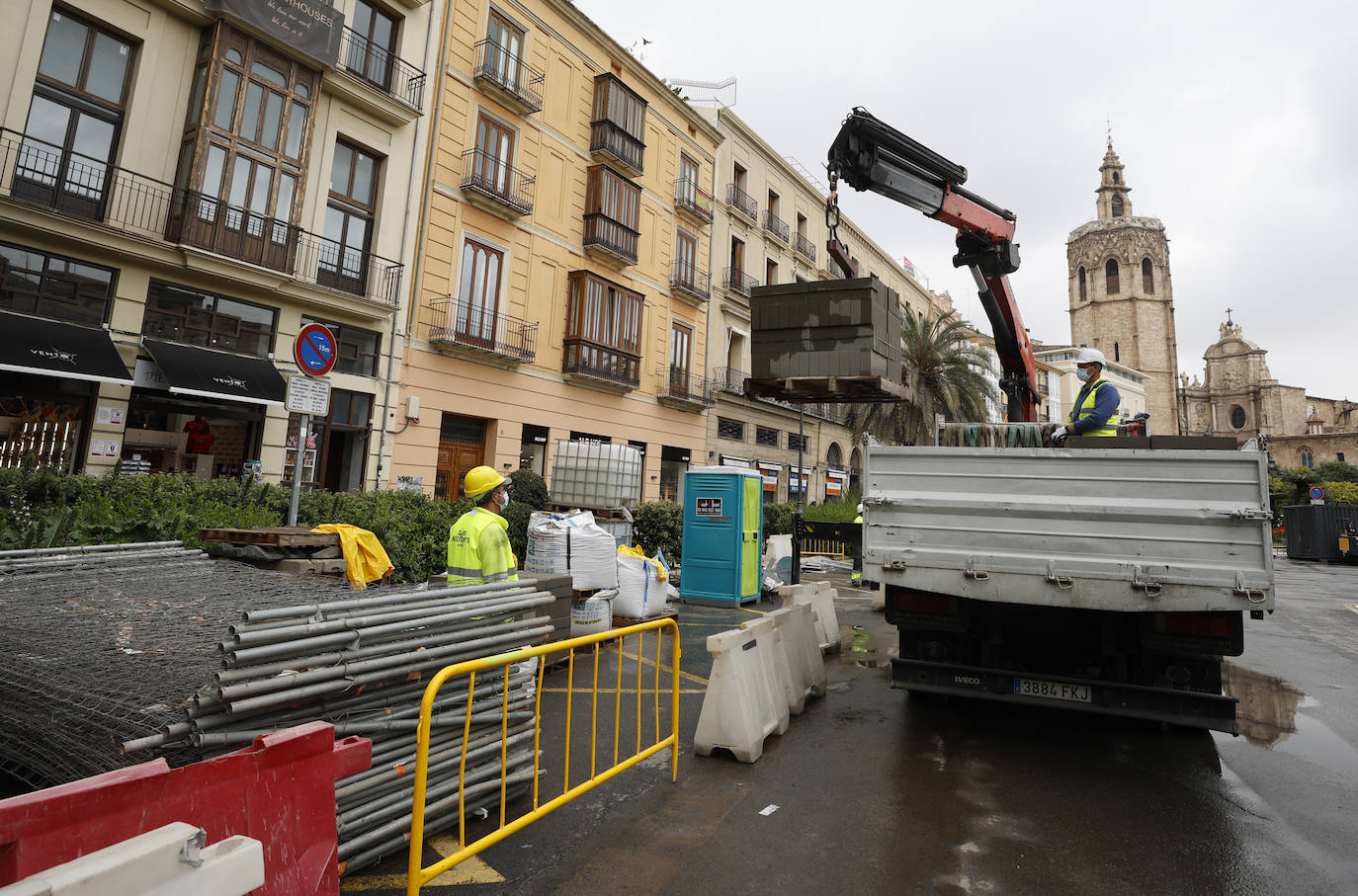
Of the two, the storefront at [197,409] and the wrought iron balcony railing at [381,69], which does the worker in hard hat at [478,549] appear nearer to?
the storefront at [197,409]

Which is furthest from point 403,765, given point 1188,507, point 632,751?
point 1188,507

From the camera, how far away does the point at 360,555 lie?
6.98 metres

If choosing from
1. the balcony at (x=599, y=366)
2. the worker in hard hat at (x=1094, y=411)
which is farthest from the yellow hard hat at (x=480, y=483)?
the balcony at (x=599, y=366)

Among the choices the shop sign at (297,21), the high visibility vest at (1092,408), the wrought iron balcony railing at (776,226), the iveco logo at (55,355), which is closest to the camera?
the high visibility vest at (1092,408)

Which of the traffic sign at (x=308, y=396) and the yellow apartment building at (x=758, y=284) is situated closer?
the traffic sign at (x=308, y=396)

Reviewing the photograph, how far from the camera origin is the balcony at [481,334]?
52.6ft

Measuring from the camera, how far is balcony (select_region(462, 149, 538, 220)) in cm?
1670

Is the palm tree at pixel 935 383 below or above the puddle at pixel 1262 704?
above

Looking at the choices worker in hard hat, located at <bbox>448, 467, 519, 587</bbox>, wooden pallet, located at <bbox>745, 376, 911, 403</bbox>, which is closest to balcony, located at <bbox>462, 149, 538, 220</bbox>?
wooden pallet, located at <bbox>745, 376, 911, 403</bbox>

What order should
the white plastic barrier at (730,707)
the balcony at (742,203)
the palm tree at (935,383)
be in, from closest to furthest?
the white plastic barrier at (730,707), the palm tree at (935,383), the balcony at (742,203)

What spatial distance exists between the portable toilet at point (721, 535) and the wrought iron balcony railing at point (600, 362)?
28.8ft

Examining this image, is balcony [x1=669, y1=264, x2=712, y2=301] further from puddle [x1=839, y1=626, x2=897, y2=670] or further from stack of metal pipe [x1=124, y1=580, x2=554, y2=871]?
stack of metal pipe [x1=124, y1=580, x2=554, y2=871]

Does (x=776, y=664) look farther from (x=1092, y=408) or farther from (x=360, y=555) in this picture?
(x=360, y=555)

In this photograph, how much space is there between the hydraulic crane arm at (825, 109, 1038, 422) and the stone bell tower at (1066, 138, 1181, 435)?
8699 centimetres
